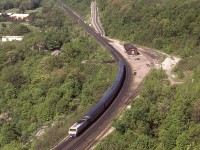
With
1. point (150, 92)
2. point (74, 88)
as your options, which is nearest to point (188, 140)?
point (150, 92)

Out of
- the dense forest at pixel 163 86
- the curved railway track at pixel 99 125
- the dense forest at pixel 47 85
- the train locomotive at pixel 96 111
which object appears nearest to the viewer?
the dense forest at pixel 163 86

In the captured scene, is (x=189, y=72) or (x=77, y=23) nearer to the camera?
(x=189, y=72)

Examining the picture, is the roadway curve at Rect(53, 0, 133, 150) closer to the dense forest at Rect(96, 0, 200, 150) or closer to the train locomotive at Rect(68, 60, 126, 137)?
the train locomotive at Rect(68, 60, 126, 137)

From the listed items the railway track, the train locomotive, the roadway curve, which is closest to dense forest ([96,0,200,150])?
the railway track

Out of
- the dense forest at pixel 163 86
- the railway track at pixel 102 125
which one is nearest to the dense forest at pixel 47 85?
the railway track at pixel 102 125

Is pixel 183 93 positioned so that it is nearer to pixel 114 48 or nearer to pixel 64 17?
pixel 114 48

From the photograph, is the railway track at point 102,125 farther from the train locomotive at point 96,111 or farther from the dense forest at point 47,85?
the dense forest at point 47,85

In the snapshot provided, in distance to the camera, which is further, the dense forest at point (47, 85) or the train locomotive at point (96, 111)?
the dense forest at point (47, 85)
